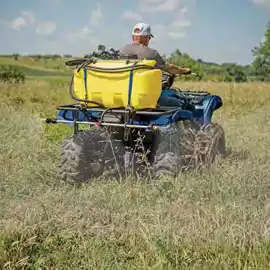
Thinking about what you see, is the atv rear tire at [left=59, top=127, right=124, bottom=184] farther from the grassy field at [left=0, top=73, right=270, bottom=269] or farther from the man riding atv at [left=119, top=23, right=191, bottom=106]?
the man riding atv at [left=119, top=23, right=191, bottom=106]

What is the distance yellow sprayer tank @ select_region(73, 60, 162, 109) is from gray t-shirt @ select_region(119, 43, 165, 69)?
52cm

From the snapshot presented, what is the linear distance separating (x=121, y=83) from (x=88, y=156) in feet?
2.66

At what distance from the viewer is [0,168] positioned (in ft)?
17.6

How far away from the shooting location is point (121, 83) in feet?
15.1

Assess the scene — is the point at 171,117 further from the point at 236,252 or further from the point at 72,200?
the point at 236,252

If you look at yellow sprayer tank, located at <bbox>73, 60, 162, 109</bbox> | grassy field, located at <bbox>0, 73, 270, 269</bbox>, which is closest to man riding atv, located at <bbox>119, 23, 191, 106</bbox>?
yellow sprayer tank, located at <bbox>73, 60, 162, 109</bbox>

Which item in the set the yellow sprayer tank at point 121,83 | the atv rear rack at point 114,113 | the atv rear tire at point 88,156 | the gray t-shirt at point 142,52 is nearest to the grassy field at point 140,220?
the atv rear tire at point 88,156

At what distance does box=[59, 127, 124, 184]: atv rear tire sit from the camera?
4.91 m

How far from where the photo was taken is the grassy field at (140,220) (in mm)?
3148

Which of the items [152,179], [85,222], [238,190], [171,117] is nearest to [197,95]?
[171,117]

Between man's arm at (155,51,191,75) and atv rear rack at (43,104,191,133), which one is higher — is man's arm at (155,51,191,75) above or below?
above

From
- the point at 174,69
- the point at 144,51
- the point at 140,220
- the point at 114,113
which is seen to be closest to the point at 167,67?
the point at 174,69

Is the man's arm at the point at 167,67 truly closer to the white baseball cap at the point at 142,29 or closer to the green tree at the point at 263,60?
the white baseball cap at the point at 142,29

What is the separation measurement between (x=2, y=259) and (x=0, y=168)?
2.30 metres
